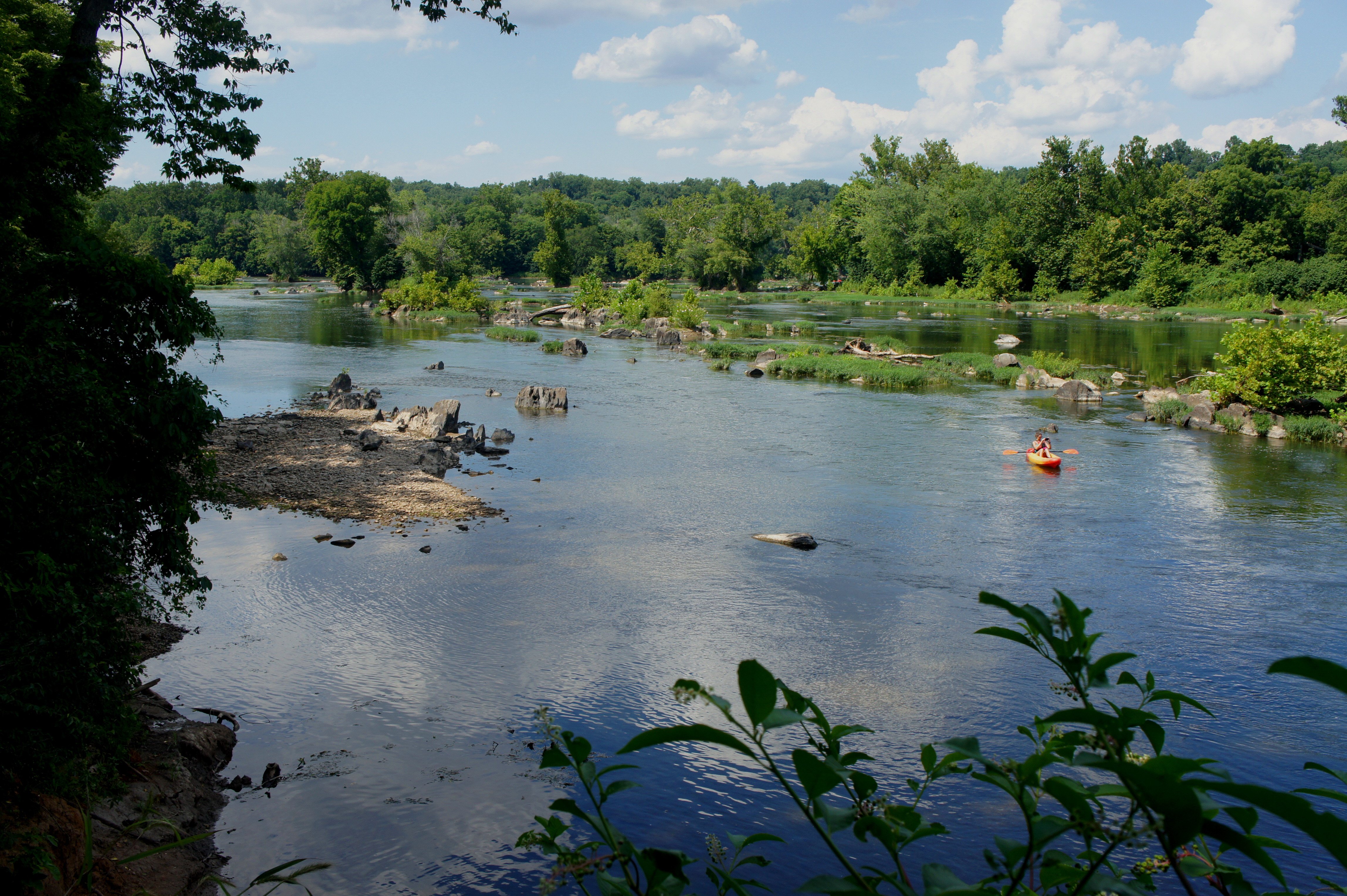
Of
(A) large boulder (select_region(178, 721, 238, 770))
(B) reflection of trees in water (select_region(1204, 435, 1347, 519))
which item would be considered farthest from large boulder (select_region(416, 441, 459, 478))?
(B) reflection of trees in water (select_region(1204, 435, 1347, 519))

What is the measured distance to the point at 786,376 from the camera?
3272cm

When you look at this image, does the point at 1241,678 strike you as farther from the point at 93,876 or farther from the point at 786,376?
the point at 786,376

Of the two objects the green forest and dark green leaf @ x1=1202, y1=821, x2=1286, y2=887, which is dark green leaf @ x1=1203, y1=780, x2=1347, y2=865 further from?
the green forest

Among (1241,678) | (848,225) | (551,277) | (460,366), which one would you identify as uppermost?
(848,225)

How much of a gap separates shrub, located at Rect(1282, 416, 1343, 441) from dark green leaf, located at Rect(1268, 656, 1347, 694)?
83.6 ft

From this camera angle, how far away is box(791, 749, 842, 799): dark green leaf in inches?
65.4

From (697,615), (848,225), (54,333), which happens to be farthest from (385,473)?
(848,225)

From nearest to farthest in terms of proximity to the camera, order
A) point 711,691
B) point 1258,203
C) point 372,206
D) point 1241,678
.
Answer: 1. point 711,691
2. point 1241,678
3. point 1258,203
4. point 372,206

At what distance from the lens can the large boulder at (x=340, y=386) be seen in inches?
987

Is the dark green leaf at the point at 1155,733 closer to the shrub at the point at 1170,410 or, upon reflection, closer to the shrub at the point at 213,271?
the shrub at the point at 1170,410

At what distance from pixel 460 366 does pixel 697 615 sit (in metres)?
25.1

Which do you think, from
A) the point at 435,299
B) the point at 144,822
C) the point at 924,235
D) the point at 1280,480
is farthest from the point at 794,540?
the point at 924,235

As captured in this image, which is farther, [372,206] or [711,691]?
[372,206]

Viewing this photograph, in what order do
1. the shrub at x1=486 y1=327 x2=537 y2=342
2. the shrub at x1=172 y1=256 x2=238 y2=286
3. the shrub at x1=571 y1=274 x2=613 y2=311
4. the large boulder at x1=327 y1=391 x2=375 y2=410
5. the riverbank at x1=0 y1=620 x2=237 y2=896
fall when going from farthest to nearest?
the shrub at x1=172 y1=256 x2=238 y2=286
the shrub at x1=571 y1=274 x2=613 y2=311
the shrub at x1=486 y1=327 x2=537 y2=342
the large boulder at x1=327 y1=391 x2=375 y2=410
the riverbank at x1=0 y1=620 x2=237 y2=896
